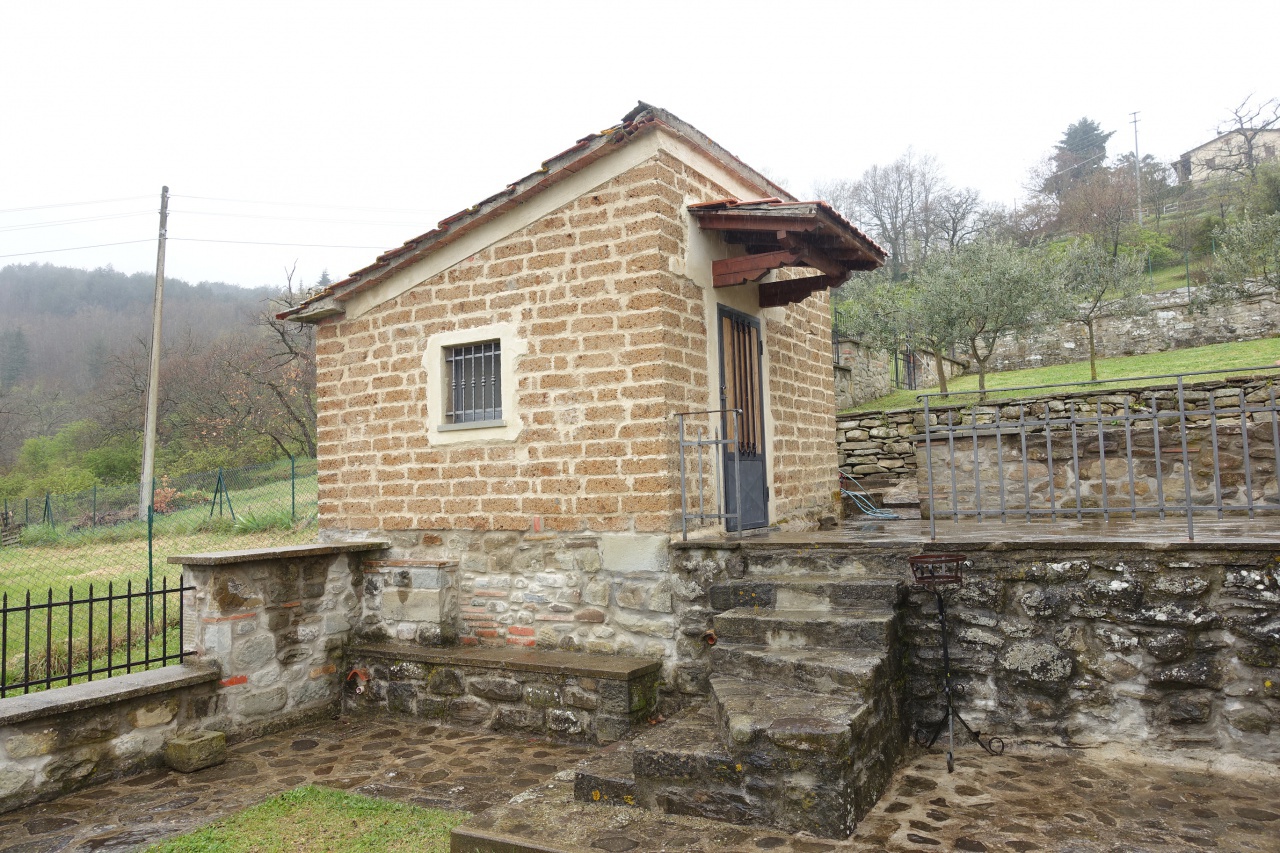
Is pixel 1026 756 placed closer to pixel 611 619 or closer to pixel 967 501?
pixel 611 619

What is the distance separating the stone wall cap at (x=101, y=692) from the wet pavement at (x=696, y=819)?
0.57 meters

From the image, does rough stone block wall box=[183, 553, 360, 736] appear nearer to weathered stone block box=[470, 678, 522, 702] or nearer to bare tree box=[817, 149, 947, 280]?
weathered stone block box=[470, 678, 522, 702]

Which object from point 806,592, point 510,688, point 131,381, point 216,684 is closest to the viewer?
point 806,592

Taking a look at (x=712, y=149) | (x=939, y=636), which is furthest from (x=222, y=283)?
(x=939, y=636)

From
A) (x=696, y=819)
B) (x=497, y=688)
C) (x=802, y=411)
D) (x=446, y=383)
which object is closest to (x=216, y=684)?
(x=497, y=688)

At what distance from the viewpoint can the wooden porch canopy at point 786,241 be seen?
6.08 metres

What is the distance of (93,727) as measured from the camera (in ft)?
17.4

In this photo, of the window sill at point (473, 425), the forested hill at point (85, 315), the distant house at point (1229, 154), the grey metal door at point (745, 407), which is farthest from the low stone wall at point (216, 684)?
the distant house at point (1229, 154)

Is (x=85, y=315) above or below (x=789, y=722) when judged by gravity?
above

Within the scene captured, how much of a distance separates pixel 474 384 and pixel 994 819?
5.09m

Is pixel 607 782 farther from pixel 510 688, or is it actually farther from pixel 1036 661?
pixel 1036 661

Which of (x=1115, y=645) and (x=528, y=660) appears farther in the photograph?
(x=528, y=660)

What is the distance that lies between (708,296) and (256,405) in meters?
27.3

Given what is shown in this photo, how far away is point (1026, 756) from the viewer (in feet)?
15.6
